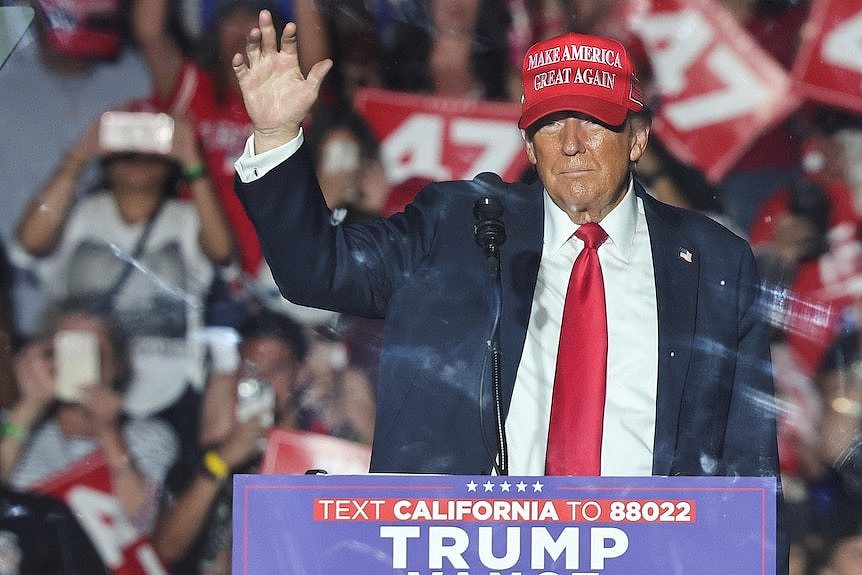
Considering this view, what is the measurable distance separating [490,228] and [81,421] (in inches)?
45.0

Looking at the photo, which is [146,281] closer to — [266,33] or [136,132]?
[136,132]

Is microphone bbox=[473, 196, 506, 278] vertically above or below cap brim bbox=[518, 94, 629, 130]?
below

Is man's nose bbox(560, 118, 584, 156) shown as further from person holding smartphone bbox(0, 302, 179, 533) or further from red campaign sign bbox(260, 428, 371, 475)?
person holding smartphone bbox(0, 302, 179, 533)

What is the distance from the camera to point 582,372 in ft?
5.62

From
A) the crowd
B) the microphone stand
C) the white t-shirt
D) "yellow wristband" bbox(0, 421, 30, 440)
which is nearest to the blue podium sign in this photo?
the microphone stand

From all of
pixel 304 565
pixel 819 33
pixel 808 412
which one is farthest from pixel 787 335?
pixel 304 565

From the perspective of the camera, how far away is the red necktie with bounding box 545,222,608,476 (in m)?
1.66

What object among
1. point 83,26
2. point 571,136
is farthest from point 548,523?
point 83,26

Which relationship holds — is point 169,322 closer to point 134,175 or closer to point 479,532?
point 134,175

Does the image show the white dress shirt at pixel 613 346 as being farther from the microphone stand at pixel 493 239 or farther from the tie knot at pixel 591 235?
the microphone stand at pixel 493 239

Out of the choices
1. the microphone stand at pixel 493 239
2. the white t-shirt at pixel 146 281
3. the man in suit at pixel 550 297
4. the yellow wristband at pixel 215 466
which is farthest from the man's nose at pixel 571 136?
the yellow wristband at pixel 215 466

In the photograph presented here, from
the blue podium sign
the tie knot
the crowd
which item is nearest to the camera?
the blue podium sign

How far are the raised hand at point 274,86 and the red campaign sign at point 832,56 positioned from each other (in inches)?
44.5

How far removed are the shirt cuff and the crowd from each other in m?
0.63
